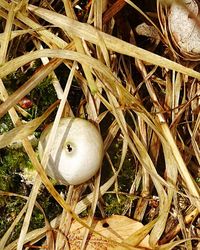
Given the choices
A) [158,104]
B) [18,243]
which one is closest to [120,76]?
[158,104]

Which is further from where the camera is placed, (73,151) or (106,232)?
(106,232)

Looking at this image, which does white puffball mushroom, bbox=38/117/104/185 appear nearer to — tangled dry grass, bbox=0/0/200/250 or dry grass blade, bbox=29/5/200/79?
tangled dry grass, bbox=0/0/200/250

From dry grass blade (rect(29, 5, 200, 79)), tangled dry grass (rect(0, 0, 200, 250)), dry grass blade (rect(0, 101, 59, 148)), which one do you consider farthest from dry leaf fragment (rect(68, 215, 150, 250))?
dry grass blade (rect(29, 5, 200, 79))

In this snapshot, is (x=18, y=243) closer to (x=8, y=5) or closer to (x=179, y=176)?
(x=179, y=176)

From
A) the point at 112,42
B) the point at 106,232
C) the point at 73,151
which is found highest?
the point at 112,42

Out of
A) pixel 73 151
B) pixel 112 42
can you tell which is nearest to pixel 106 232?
pixel 73 151

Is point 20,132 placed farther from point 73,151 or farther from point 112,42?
point 112,42

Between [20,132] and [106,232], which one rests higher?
[20,132]
